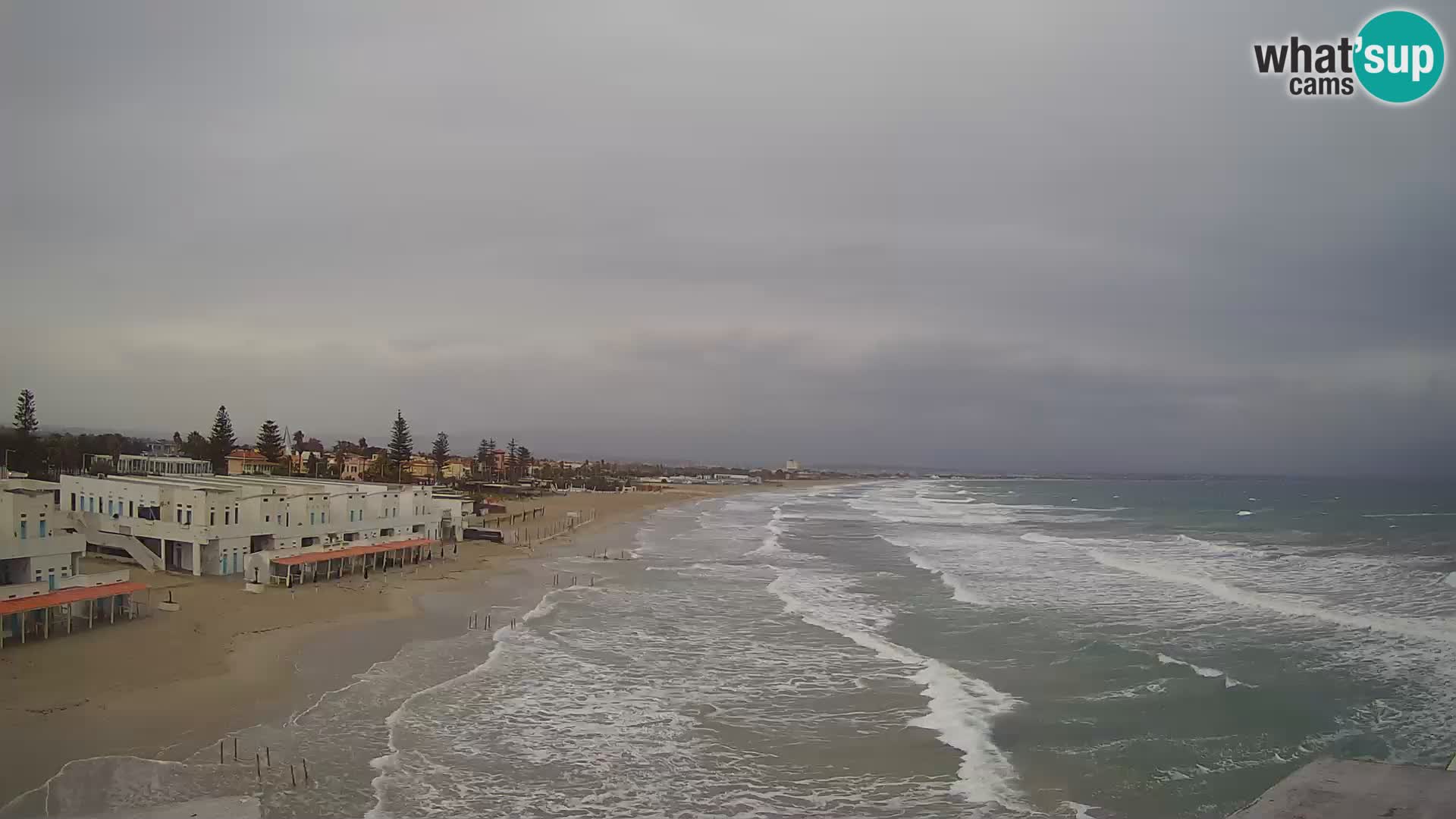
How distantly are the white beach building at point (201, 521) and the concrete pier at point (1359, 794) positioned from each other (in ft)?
96.3

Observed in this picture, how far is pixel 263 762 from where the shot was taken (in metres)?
13.3

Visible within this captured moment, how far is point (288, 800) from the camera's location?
39.6 feet

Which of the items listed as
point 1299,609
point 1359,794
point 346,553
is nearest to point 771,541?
point 346,553

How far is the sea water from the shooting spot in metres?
12.9

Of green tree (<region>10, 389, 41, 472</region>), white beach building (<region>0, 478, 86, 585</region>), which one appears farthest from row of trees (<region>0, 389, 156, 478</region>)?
white beach building (<region>0, 478, 86, 585</region>)

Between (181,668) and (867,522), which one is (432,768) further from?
(867,522)

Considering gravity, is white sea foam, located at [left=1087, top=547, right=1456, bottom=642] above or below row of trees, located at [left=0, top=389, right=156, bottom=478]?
below

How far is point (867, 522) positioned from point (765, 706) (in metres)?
50.7

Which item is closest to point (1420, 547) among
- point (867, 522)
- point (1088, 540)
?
point (1088, 540)

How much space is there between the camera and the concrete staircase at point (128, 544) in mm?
29766

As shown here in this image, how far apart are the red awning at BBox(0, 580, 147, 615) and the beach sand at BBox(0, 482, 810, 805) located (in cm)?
84

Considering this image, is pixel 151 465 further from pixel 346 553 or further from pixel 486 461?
pixel 486 461

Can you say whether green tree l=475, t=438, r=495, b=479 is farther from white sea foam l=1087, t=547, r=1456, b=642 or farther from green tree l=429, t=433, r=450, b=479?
white sea foam l=1087, t=547, r=1456, b=642

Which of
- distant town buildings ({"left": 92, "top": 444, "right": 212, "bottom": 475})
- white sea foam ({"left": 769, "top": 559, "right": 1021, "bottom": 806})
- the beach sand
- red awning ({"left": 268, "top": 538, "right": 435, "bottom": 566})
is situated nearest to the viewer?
white sea foam ({"left": 769, "top": 559, "right": 1021, "bottom": 806})
